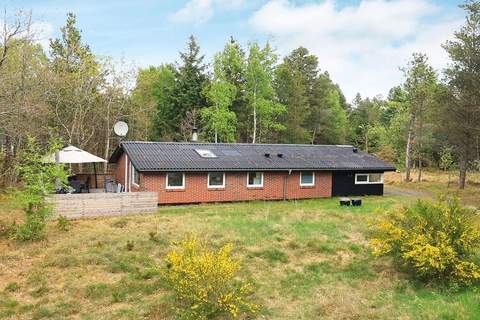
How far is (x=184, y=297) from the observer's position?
26.7 ft

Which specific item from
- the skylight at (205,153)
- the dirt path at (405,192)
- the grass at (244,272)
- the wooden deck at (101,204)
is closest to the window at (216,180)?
the skylight at (205,153)

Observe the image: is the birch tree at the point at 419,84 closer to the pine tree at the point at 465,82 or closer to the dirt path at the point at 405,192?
the pine tree at the point at 465,82

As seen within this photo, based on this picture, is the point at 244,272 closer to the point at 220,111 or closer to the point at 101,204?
the point at 101,204

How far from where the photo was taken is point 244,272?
1065 centimetres

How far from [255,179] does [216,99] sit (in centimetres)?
1602

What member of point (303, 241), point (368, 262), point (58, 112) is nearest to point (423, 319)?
point (368, 262)

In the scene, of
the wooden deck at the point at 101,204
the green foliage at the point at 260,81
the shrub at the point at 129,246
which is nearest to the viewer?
the shrub at the point at 129,246

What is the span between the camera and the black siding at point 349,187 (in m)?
26.2

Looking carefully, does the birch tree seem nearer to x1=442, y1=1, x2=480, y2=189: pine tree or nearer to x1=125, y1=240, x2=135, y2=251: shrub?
x1=442, y1=1, x2=480, y2=189: pine tree

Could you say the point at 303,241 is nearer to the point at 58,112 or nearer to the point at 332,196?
the point at 332,196

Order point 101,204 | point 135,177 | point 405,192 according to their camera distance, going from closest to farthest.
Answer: point 101,204
point 135,177
point 405,192

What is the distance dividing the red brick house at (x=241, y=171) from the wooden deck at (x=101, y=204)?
8.68 ft

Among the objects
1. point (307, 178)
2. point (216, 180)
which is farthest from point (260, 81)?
point (216, 180)

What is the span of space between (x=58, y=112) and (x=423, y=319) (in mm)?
30862
